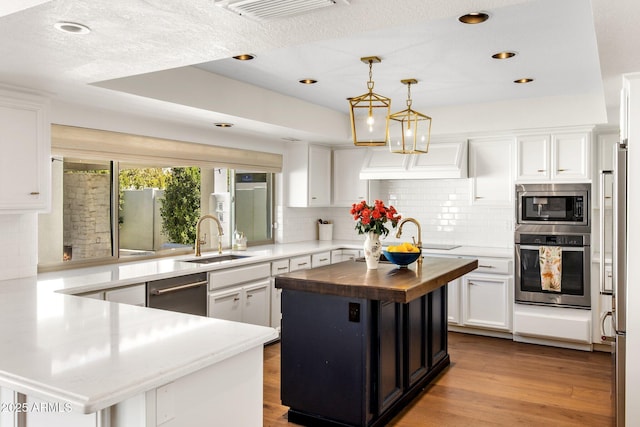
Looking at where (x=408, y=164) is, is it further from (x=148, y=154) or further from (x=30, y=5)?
(x=30, y=5)

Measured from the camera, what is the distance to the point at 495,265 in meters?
5.35

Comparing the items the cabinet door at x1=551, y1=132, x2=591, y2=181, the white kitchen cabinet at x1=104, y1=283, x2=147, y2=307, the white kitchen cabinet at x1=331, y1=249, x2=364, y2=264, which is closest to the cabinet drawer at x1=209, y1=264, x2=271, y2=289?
the white kitchen cabinet at x1=104, y1=283, x2=147, y2=307

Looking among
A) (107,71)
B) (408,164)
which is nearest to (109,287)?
(107,71)

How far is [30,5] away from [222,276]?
286 cm

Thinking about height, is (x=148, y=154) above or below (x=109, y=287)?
above

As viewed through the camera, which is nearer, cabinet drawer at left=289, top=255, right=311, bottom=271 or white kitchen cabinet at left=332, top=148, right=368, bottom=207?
cabinet drawer at left=289, top=255, right=311, bottom=271

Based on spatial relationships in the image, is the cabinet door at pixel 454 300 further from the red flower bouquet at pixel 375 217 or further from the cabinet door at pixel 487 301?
the red flower bouquet at pixel 375 217

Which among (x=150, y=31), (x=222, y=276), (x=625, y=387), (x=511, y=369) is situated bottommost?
(x=511, y=369)

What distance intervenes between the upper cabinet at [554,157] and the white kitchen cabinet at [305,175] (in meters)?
2.33

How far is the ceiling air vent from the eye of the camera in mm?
1891

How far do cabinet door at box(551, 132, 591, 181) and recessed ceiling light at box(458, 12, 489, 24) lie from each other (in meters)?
2.65

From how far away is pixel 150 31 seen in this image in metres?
2.23

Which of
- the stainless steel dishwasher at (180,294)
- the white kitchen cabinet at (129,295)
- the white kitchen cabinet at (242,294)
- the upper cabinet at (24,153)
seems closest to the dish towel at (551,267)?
the white kitchen cabinet at (242,294)

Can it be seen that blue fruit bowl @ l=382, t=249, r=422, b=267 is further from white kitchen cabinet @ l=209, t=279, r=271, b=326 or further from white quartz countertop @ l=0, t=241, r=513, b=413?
white quartz countertop @ l=0, t=241, r=513, b=413
